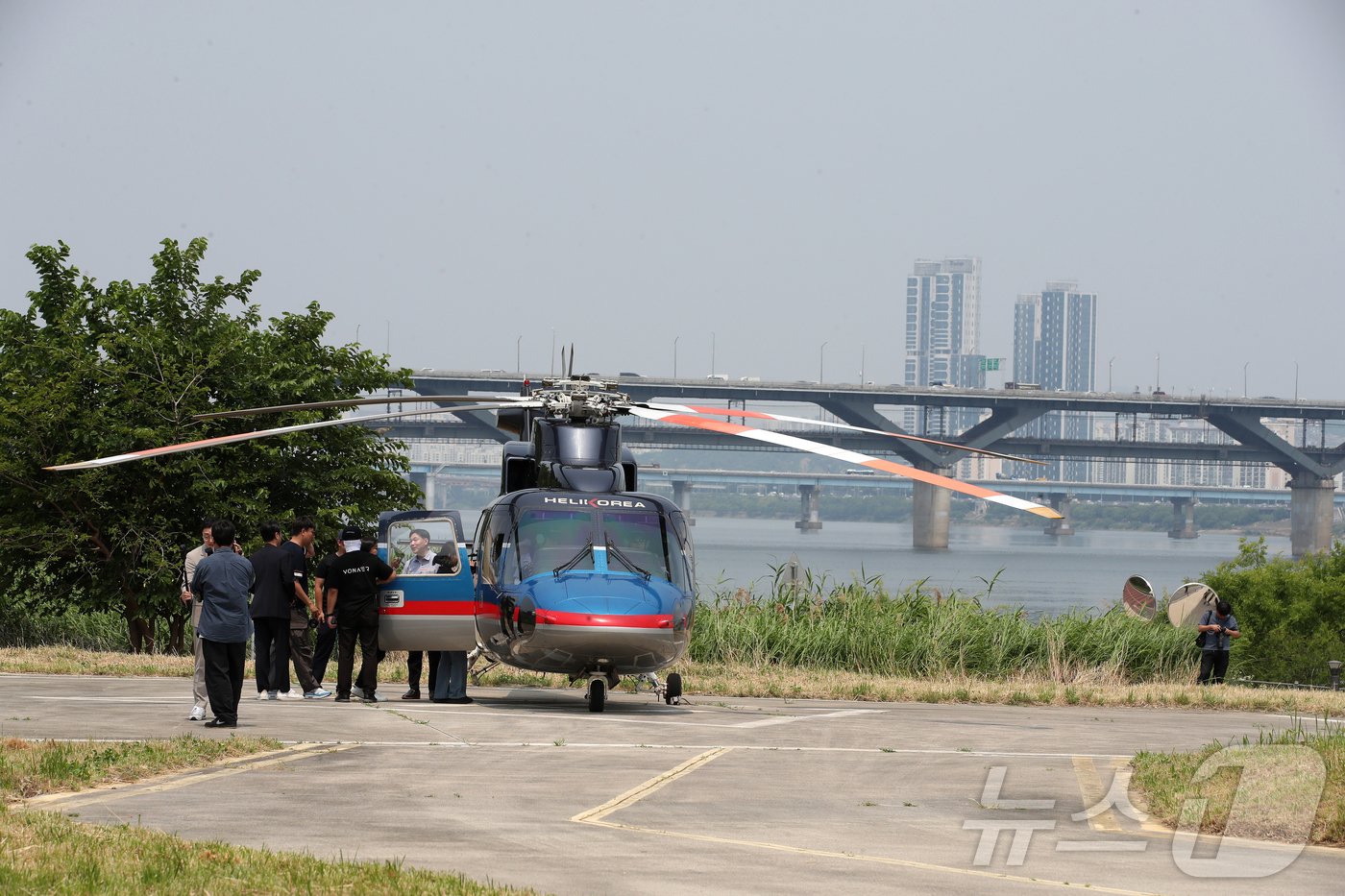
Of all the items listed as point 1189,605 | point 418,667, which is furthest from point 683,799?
point 1189,605

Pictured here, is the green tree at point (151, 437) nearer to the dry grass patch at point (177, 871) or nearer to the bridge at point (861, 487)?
the dry grass patch at point (177, 871)

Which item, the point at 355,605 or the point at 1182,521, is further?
the point at 1182,521

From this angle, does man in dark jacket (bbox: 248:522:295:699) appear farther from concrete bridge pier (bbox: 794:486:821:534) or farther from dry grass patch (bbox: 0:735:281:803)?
concrete bridge pier (bbox: 794:486:821:534)

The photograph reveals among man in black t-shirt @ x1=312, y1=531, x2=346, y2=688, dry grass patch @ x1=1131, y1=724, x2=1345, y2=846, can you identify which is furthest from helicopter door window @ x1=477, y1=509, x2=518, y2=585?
dry grass patch @ x1=1131, y1=724, x2=1345, y2=846

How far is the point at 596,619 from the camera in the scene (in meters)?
14.0

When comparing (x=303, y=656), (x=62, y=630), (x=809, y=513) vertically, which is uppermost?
(x=809, y=513)

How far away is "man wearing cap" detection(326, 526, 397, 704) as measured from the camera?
15.1 m

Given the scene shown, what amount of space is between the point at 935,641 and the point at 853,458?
344 inches

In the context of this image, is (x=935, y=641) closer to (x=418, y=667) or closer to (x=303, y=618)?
(x=418, y=667)

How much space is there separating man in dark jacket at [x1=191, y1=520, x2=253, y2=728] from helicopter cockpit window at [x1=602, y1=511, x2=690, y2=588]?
365cm

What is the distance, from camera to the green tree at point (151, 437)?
2205cm

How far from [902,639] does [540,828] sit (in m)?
13.3

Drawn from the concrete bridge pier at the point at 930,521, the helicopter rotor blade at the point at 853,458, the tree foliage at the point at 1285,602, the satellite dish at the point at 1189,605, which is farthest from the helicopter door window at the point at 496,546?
the concrete bridge pier at the point at 930,521

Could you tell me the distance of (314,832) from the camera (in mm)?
7887
